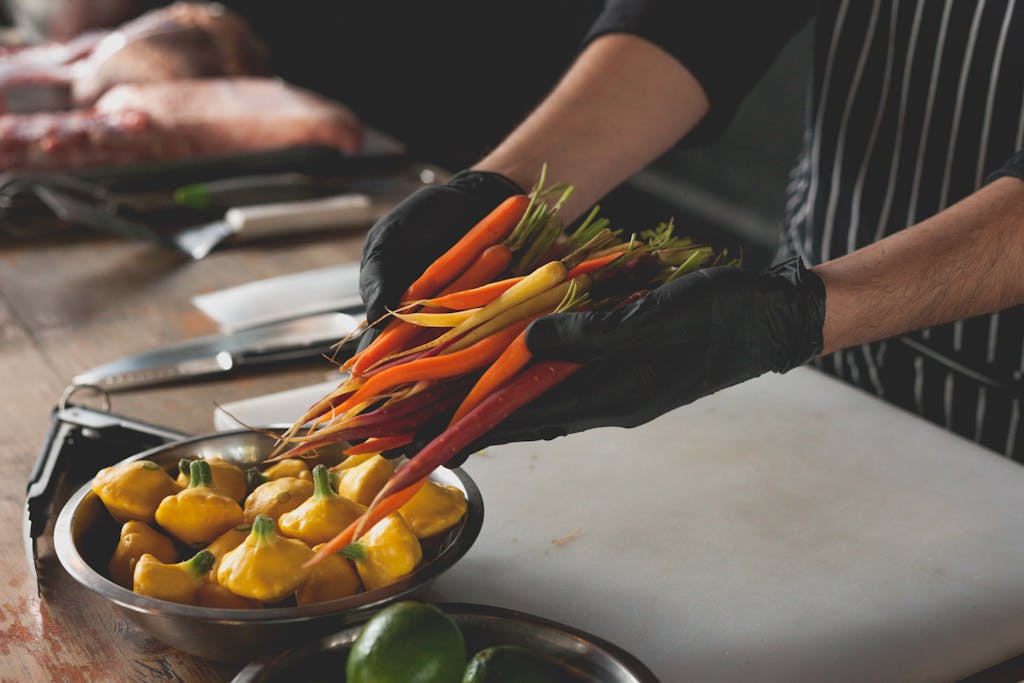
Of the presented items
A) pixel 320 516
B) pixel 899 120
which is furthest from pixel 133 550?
pixel 899 120

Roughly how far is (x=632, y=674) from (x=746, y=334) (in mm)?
387

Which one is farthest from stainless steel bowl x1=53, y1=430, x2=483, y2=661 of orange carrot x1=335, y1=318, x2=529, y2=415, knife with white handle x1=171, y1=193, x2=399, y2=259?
knife with white handle x1=171, y1=193, x2=399, y2=259

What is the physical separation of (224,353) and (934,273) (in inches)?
39.5

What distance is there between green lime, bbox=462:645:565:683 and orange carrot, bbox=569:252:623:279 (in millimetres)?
448

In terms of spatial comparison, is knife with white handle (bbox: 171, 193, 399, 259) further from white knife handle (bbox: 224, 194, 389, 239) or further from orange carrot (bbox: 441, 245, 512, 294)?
orange carrot (bbox: 441, 245, 512, 294)

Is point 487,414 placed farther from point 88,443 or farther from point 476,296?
point 88,443

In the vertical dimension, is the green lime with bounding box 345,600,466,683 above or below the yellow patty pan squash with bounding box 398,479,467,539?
above

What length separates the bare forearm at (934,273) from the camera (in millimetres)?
1201

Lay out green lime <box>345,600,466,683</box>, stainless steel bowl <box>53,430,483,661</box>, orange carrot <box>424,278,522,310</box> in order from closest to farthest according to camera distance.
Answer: green lime <box>345,600,466,683</box>
stainless steel bowl <box>53,430,483,661</box>
orange carrot <box>424,278,522,310</box>

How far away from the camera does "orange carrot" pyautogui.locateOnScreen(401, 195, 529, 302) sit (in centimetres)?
121

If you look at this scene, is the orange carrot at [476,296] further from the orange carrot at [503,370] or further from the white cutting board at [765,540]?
the white cutting board at [765,540]

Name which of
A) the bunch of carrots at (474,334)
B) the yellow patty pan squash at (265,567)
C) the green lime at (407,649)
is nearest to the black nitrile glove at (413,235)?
the bunch of carrots at (474,334)

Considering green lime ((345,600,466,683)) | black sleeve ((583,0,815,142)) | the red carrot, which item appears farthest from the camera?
black sleeve ((583,0,815,142))

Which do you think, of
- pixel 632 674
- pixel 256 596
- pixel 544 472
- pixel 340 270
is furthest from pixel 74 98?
pixel 632 674
